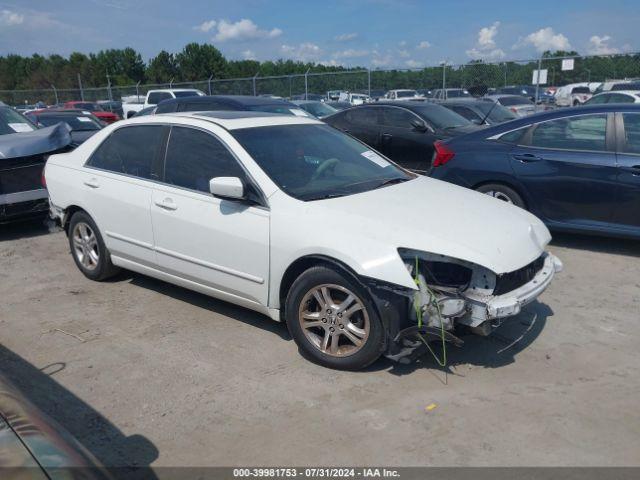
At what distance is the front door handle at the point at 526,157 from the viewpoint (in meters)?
6.37

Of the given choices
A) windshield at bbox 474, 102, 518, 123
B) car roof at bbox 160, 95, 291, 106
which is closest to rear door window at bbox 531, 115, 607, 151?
car roof at bbox 160, 95, 291, 106

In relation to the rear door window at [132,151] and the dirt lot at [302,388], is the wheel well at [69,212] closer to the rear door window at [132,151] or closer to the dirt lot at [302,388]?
the rear door window at [132,151]

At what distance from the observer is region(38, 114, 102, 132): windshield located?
12273 mm

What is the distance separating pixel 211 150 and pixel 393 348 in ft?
6.98

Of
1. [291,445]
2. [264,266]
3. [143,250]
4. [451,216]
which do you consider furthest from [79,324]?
[451,216]

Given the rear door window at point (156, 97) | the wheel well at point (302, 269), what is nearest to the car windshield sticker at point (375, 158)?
the wheel well at point (302, 269)

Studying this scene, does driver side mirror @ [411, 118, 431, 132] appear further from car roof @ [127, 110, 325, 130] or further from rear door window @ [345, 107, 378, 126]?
car roof @ [127, 110, 325, 130]

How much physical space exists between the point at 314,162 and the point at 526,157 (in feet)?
10.0

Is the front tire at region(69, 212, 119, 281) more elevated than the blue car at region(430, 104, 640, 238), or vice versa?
the blue car at region(430, 104, 640, 238)

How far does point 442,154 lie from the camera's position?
278 inches

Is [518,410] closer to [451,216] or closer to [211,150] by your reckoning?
[451,216]

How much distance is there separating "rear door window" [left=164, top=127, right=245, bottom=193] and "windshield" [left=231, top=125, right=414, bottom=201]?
0.18 m

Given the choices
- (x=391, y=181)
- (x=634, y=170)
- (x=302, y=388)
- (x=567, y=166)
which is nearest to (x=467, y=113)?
(x=567, y=166)

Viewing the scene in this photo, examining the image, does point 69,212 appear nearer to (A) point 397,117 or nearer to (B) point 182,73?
(A) point 397,117
